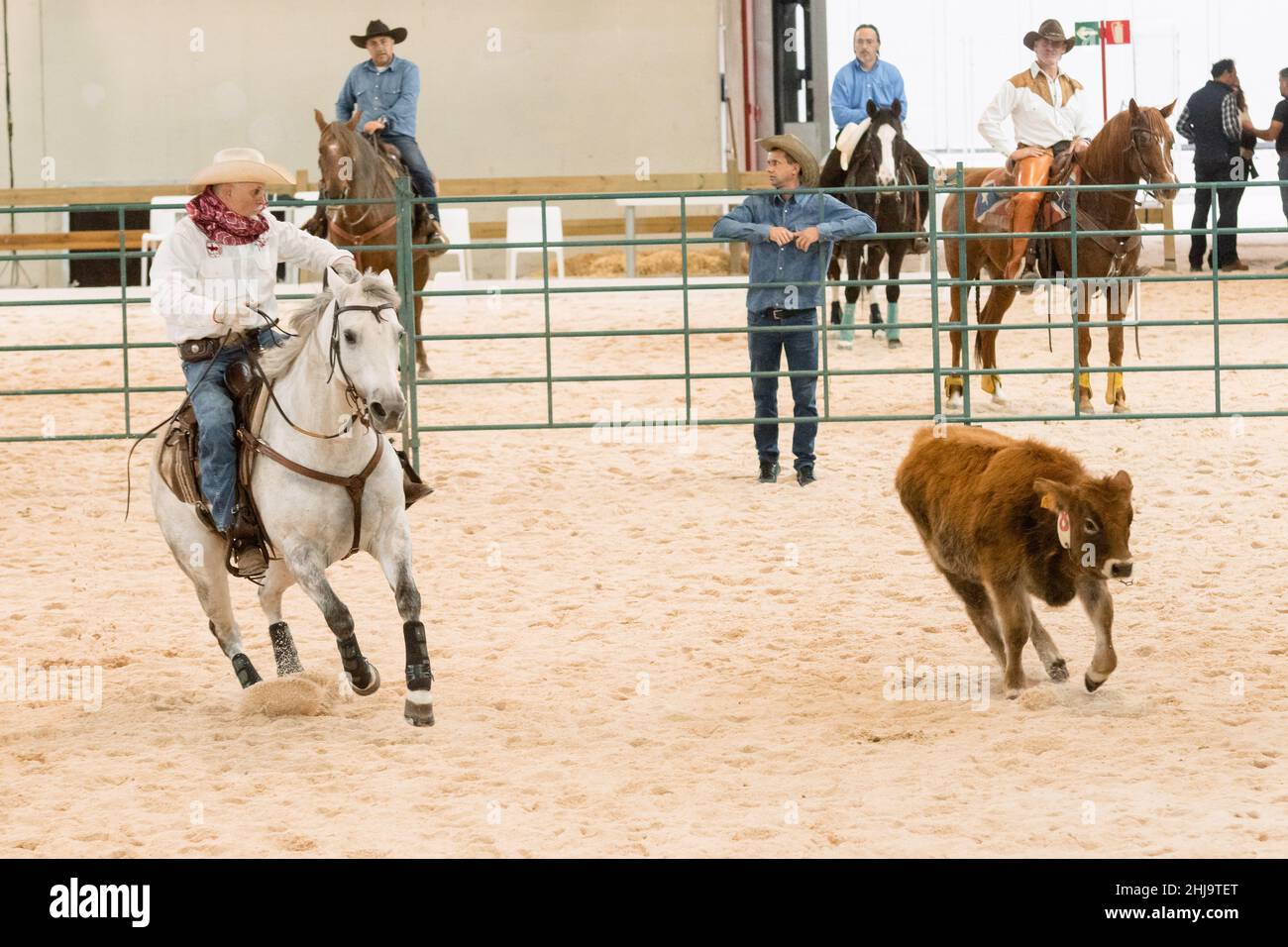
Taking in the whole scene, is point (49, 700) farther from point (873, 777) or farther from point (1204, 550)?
point (1204, 550)

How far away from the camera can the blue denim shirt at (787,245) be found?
8969 mm

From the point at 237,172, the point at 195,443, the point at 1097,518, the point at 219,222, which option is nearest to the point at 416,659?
the point at 195,443

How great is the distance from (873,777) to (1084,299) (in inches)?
260

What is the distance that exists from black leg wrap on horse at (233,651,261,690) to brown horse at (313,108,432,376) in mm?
5484

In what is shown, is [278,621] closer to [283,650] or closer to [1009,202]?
[283,650]

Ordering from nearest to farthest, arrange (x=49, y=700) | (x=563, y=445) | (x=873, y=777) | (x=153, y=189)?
(x=873, y=777) → (x=49, y=700) → (x=563, y=445) → (x=153, y=189)

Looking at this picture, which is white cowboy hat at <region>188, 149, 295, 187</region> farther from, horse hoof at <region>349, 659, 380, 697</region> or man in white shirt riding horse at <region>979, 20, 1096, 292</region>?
man in white shirt riding horse at <region>979, 20, 1096, 292</region>

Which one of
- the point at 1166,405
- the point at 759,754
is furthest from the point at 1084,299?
Result: the point at 759,754

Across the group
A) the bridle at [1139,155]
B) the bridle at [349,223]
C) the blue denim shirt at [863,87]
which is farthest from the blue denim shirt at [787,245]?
the blue denim shirt at [863,87]

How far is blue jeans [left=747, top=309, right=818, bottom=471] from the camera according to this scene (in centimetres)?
916

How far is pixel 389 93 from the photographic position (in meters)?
12.0

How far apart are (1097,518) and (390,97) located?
802 cm

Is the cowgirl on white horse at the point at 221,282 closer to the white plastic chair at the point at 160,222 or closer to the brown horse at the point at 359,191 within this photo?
the brown horse at the point at 359,191
